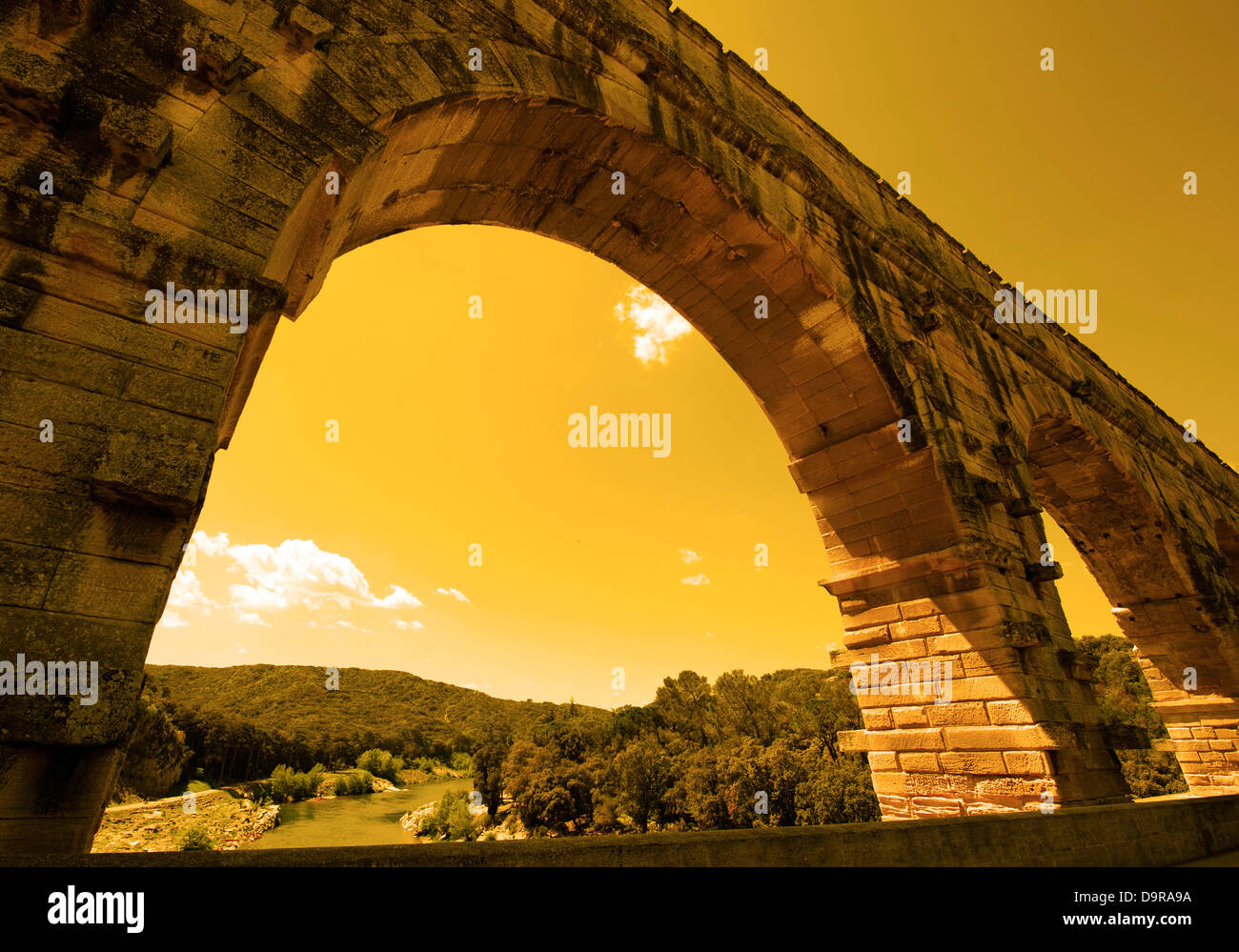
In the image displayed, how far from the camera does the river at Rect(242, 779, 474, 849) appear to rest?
47.9m

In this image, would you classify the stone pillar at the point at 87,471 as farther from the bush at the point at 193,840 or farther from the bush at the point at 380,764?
the bush at the point at 380,764

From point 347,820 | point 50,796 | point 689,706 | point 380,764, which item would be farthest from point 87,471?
point 380,764

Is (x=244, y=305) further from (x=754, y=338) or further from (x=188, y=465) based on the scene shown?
(x=754, y=338)

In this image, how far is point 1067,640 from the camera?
6219 millimetres

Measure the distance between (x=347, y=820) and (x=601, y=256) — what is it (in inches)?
2615

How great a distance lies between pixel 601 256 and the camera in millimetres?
6527

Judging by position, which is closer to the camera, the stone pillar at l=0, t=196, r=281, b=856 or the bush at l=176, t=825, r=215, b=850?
the stone pillar at l=0, t=196, r=281, b=856

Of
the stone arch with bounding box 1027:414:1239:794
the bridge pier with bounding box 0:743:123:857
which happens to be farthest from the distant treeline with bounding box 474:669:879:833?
the bridge pier with bounding box 0:743:123:857

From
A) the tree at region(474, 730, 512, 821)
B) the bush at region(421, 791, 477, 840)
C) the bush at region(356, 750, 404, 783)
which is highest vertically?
the tree at region(474, 730, 512, 821)

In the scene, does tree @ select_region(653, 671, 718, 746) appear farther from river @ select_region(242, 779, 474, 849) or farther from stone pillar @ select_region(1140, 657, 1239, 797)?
stone pillar @ select_region(1140, 657, 1239, 797)

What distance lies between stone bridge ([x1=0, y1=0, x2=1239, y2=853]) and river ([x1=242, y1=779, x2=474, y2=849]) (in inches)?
1716

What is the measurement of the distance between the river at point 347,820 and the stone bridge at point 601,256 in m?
43.6
